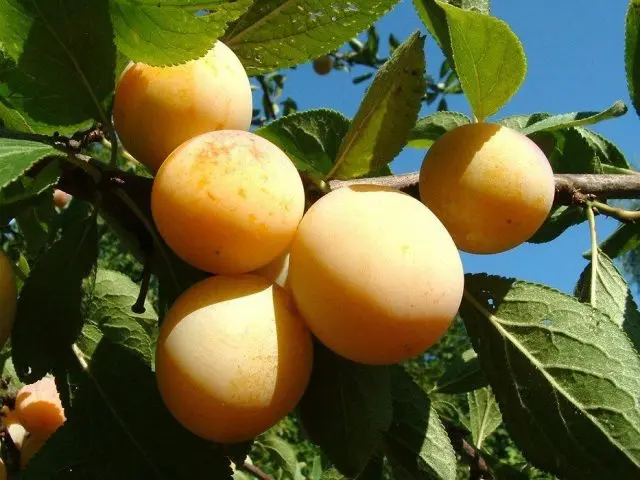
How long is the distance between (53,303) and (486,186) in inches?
20.4

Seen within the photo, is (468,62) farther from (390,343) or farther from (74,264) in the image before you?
(74,264)

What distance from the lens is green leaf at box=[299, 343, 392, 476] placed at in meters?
0.79

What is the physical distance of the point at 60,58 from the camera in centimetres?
80

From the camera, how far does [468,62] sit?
0.85m

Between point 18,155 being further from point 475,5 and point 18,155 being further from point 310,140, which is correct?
point 475,5

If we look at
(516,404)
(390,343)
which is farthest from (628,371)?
(390,343)

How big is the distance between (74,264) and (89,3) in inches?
12.1

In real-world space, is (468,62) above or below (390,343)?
above

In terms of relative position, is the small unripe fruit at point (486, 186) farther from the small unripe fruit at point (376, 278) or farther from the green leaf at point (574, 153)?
the green leaf at point (574, 153)

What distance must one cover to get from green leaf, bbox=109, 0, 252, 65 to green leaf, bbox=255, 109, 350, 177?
22 centimetres

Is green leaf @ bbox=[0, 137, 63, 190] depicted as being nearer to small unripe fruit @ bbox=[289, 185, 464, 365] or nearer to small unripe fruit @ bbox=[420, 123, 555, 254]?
small unripe fruit @ bbox=[289, 185, 464, 365]

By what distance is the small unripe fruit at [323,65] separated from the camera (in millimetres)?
5066

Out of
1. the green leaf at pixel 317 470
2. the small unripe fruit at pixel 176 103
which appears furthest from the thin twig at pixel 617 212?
the green leaf at pixel 317 470

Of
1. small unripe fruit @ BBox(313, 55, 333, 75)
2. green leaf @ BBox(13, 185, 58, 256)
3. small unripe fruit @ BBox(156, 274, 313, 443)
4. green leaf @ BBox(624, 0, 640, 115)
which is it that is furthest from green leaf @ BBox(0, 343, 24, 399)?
small unripe fruit @ BBox(313, 55, 333, 75)
